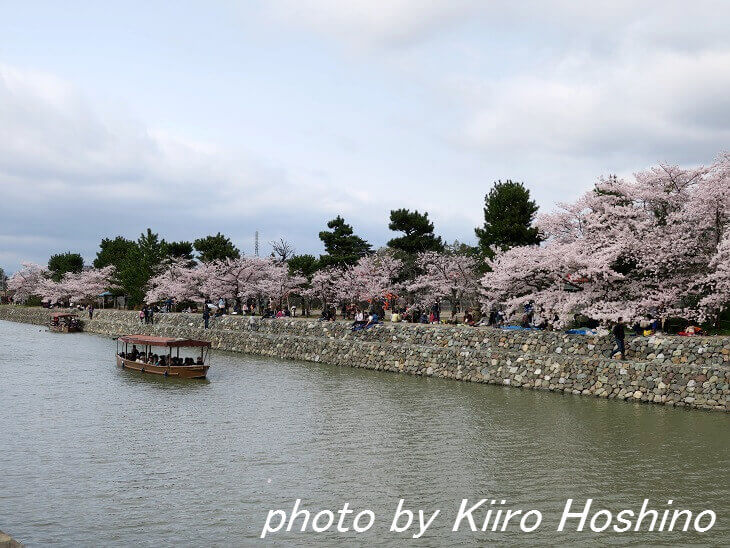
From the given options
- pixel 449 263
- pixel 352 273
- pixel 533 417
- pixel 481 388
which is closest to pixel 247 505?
pixel 533 417

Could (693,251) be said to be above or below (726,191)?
below

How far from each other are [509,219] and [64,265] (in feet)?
312

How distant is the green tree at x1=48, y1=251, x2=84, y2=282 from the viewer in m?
114

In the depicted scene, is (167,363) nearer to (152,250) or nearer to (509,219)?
(509,219)

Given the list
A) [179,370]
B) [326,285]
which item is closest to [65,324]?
[326,285]

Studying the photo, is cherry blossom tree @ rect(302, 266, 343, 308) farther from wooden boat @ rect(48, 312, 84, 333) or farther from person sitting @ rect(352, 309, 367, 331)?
wooden boat @ rect(48, 312, 84, 333)

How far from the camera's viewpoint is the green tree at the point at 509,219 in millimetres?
42719

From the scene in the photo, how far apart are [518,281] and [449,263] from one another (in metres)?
17.9

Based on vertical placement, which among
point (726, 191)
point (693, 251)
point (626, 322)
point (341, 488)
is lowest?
point (341, 488)

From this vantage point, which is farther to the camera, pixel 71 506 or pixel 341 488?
pixel 341 488

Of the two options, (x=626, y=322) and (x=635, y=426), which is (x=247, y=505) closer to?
(x=635, y=426)

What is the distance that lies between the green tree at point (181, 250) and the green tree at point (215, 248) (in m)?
3.76

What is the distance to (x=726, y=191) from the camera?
30.4m

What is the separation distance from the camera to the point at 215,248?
7862 centimetres
